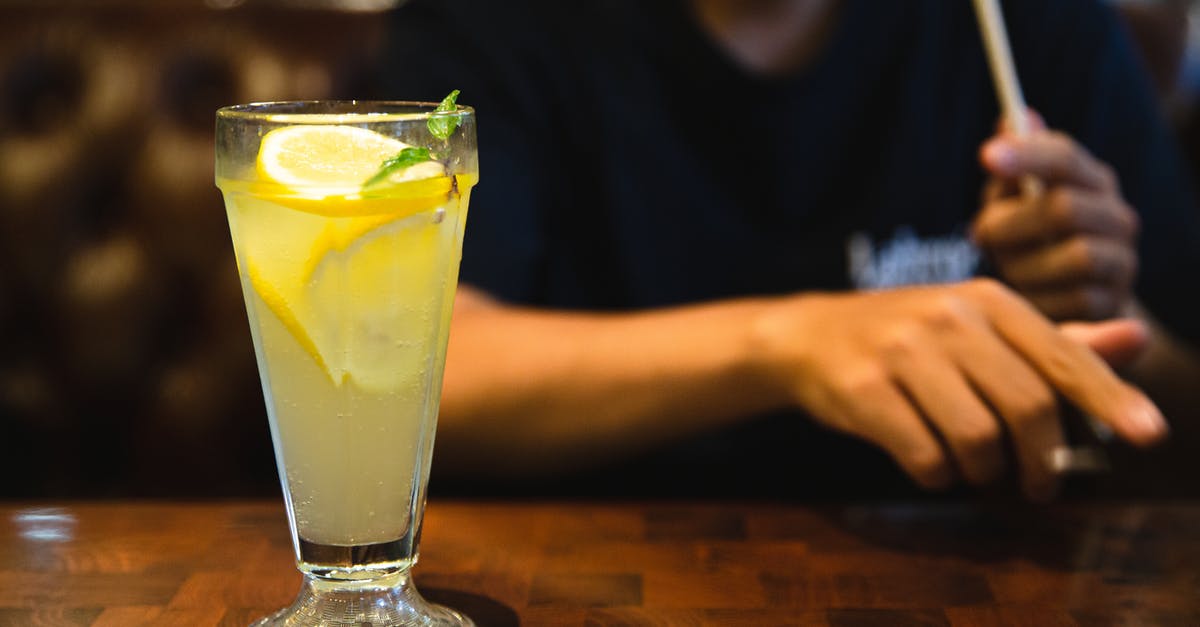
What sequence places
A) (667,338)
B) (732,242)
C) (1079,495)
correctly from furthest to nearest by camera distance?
(1079,495), (732,242), (667,338)

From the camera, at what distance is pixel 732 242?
111cm

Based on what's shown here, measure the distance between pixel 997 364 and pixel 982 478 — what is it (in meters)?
0.07

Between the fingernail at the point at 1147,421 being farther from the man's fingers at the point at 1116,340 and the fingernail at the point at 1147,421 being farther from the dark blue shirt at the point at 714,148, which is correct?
the dark blue shirt at the point at 714,148

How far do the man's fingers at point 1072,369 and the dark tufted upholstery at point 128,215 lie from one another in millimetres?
749

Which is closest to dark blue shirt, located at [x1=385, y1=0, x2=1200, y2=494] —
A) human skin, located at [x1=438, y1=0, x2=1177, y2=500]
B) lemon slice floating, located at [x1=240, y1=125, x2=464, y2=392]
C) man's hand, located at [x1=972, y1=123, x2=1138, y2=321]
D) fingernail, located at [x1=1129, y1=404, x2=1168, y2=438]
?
human skin, located at [x1=438, y1=0, x2=1177, y2=500]

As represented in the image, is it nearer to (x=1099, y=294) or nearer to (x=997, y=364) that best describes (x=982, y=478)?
(x=997, y=364)

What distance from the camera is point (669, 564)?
2.05 ft

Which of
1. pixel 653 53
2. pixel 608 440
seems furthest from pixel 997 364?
pixel 653 53

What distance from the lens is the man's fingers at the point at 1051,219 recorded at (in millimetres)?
919

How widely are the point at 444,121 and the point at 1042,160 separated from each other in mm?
584

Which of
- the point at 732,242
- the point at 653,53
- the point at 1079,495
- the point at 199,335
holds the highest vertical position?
the point at 653,53

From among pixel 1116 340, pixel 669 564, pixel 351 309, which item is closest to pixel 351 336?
pixel 351 309

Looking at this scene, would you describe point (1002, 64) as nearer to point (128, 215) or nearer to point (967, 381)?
point (967, 381)

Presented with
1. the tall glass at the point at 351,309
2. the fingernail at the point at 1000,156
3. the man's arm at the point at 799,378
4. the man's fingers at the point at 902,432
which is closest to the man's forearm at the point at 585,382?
the man's arm at the point at 799,378
